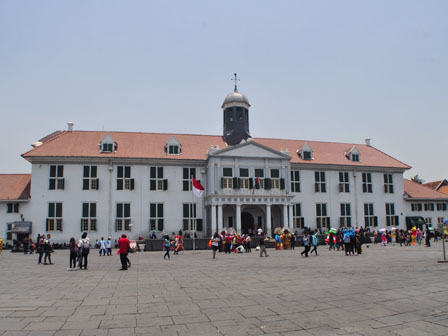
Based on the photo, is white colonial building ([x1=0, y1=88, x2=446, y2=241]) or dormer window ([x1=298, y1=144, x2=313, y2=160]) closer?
white colonial building ([x1=0, y1=88, x2=446, y2=241])

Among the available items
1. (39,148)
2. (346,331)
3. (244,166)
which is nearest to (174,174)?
(244,166)

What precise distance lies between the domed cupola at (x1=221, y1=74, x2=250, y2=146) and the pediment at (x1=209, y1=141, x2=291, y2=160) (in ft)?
14.9

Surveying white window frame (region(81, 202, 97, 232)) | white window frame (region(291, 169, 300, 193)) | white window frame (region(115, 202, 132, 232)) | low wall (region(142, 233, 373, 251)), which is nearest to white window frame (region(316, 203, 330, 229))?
white window frame (region(291, 169, 300, 193))

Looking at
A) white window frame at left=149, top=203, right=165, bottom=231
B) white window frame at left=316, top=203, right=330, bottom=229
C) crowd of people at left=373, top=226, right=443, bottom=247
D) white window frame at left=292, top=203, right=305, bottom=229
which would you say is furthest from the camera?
white window frame at left=316, top=203, right=330, bottom=229

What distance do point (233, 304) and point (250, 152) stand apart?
3196cm

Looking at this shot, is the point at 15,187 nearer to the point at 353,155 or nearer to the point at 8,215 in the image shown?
the point at 8,215

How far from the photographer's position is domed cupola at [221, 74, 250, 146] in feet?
146

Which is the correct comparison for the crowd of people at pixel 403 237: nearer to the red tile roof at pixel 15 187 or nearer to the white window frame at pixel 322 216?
the white window frame at pixel 322 216

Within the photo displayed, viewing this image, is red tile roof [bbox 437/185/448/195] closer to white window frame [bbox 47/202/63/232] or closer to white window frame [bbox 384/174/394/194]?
white window frame [bbox 384/174/394/194]

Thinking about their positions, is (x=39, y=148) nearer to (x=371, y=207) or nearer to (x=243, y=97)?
(x=243, y=97)

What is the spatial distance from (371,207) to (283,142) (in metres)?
14.0

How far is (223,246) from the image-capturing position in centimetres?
2911

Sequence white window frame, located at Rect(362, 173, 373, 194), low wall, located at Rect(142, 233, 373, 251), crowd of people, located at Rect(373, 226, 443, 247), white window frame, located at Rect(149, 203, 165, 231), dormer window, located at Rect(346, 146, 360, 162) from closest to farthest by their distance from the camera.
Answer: low wall, located at Rect(142, 233, 373, 251) → crowd of people, located at Rect(373, 226, 443, 247) → white window frame, located at Rect(149, 203, 165, 231) → white window frame, located at Rect(362, 173, 373, 194) → dormer window, located at Rect(346, 146, 360, 162)

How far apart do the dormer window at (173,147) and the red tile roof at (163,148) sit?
1.93 feet
